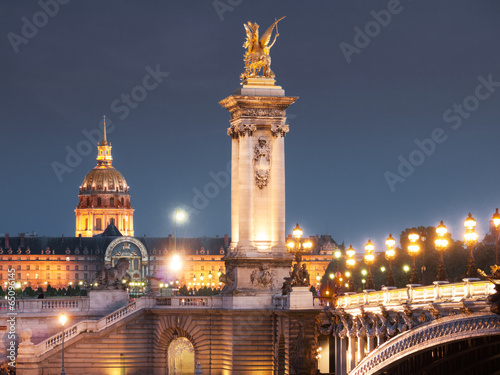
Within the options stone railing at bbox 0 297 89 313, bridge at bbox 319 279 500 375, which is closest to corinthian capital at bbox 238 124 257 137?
bridge at bbox 319 279 500 375

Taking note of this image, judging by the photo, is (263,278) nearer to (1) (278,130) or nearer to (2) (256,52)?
(1) (278,130)

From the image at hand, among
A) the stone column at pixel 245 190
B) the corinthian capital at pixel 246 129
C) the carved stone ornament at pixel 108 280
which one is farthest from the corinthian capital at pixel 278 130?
the carved stone ornament at pixel 108 280

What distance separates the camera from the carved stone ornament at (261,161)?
8069 centimetres

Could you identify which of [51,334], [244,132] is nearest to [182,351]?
[51,334]

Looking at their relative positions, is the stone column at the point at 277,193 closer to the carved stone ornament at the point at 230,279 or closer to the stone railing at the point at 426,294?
the carved stone ornament at the point at 230,279

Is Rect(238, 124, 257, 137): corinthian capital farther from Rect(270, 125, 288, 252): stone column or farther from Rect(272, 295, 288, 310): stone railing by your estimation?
Rect(272, 295, 288, 310): stone railing

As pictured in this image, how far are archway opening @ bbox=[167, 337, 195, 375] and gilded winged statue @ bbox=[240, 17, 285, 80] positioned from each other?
1731 centimetres

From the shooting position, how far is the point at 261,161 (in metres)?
80.8

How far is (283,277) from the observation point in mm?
80312

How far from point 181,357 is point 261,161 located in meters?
13.2

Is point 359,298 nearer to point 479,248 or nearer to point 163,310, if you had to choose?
point 163,310

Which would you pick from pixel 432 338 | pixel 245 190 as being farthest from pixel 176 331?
pixel 432 338

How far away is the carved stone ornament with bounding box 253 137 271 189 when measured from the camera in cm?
8069

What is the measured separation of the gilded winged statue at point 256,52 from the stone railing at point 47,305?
1795cm
